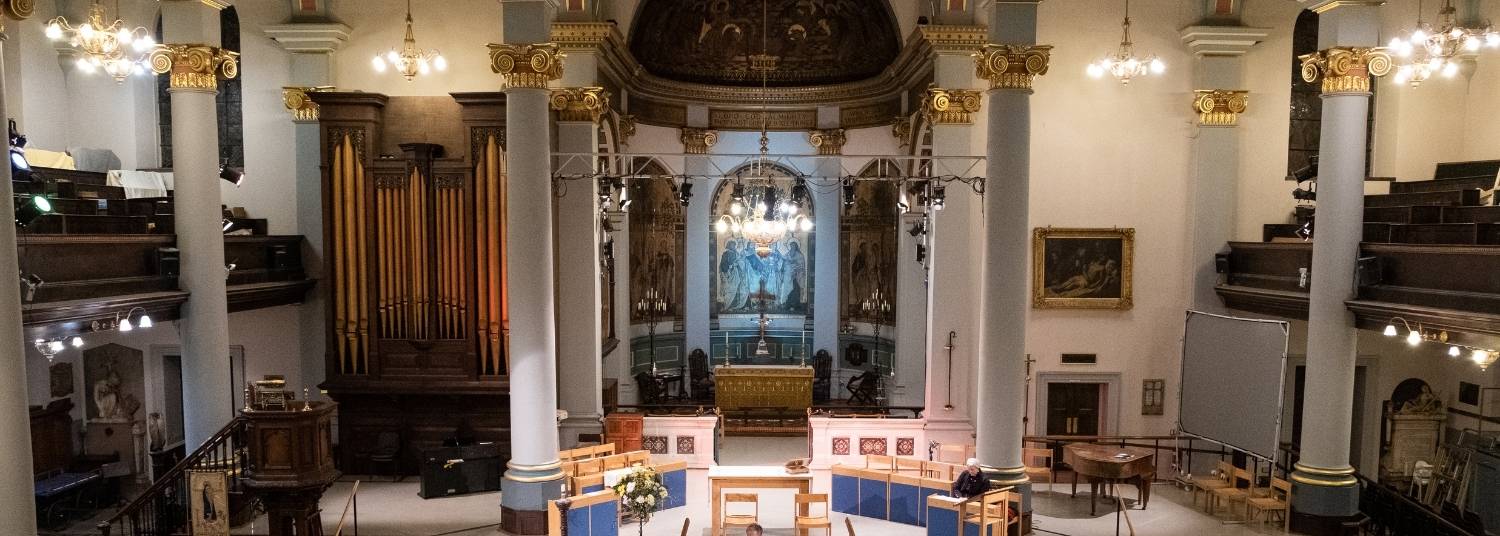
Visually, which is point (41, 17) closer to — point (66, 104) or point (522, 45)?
point (66, 104)

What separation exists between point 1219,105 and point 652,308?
39.5ft

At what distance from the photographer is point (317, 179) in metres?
13.5

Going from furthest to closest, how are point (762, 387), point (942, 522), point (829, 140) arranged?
1. point (829, 140)
2. point (762, 387)
3. point (942, 522)

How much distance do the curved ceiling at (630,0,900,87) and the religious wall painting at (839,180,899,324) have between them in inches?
110

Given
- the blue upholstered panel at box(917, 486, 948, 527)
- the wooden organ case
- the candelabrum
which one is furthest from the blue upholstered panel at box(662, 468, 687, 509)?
the candelabrum

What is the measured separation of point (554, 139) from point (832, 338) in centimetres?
945

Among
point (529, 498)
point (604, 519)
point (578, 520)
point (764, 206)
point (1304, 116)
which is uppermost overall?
point (1304, 116)

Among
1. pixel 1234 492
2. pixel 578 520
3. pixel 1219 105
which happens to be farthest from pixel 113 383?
pixel 1219 105

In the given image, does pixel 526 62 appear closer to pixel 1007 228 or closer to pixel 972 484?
pixel 1007 228

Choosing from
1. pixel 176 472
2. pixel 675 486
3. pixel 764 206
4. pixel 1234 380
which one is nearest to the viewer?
pixel 176 472

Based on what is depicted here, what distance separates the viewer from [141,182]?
1398cm

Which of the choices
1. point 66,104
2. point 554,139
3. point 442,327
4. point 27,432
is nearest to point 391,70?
point 554,139

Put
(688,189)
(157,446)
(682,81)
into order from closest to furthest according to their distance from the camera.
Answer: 1. (688,189)
2. (157,446)
3. (682,81)

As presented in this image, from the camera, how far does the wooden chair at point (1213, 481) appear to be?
12.3 m
